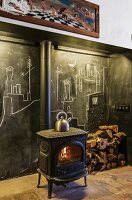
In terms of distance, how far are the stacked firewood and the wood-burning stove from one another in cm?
63

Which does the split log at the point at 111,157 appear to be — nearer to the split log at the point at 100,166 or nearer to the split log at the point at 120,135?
the split log at the point at 100,166

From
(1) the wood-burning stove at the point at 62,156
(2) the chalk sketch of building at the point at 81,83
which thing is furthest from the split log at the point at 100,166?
(2) the chalk sketch of building at the point at 81,83

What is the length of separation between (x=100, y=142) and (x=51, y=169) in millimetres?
1233

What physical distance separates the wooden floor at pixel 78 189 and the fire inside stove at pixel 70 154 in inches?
16.4

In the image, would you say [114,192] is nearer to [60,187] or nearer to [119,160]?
[60,187]

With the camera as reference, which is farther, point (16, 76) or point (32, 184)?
point (16, 76)

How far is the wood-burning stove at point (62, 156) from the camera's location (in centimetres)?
260

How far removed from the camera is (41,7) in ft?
8.48

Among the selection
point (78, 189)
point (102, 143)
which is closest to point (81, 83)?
point (102, 143)

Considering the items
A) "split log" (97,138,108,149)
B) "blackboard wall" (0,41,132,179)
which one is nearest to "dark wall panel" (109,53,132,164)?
"blackboard wall" (0,41,132,179)

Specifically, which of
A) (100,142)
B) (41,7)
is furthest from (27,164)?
(41,7)

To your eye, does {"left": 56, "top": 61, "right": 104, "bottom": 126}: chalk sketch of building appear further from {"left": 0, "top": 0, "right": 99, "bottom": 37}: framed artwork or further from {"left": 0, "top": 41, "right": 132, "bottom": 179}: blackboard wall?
→ {"left": 0, "top": 0, "right": 99, "bottom": 37}: framed artwork

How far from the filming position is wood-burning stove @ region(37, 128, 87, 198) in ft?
8.53

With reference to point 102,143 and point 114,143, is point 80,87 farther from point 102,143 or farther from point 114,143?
point 114,143
